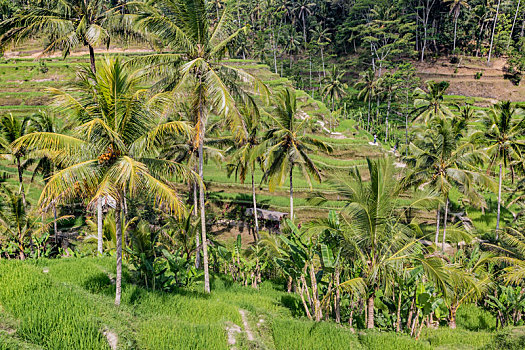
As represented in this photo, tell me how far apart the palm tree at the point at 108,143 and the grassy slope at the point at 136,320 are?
1200 millimetres

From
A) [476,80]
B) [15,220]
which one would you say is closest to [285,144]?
[15,220]

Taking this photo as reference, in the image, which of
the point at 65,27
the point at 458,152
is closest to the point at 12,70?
the point at 65,27

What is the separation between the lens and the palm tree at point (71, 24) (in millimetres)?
12242

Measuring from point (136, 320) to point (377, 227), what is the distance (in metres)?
6.65

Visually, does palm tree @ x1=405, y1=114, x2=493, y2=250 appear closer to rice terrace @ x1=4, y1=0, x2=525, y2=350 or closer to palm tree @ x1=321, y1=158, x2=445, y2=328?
rice terrace @ x1=4, y1=0, x2=525, y2=350

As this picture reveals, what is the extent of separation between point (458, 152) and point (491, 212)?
12.4 meters

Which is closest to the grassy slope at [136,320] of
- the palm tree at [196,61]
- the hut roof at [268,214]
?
the palm tree at [196,61]

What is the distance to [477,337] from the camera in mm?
11234

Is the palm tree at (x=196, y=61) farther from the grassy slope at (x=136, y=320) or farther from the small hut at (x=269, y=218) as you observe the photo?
the small hut at (x=269, y=218)

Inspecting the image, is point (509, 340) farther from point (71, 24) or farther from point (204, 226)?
point (71, 24)

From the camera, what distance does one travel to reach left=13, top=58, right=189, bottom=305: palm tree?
286 inches

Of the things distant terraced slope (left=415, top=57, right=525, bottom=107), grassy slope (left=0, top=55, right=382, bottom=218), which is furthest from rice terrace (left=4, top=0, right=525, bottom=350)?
distant terraced slope (left=415, top=57, right=525, bottom=107)

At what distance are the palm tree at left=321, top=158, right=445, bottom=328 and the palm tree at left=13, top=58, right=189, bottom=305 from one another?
15.9ft

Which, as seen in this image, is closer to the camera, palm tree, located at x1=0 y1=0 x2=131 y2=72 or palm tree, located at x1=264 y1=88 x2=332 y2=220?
palm tree, located at x1=0 y1=0 x2=131 y2=72
